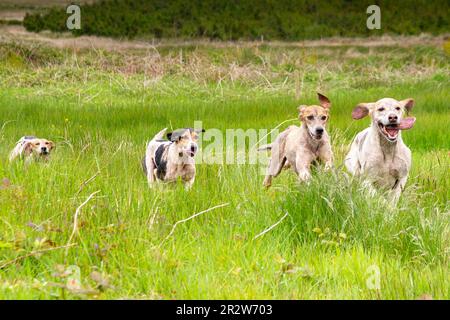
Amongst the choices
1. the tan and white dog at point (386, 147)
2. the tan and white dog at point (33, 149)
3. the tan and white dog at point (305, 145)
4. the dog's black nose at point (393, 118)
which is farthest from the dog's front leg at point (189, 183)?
the tan and white dog at point (33, 149)

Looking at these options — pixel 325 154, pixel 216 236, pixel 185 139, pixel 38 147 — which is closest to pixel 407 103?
pixel 325 154

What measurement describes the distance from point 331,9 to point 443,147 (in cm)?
A: 3039

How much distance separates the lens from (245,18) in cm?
4119

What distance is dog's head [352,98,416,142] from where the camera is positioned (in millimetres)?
7637

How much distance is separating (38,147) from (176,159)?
2.29 metres

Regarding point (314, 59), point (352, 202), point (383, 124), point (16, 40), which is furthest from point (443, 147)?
point (16, 40)

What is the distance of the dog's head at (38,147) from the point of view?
1018cm

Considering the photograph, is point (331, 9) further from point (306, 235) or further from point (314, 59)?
point (306, 235)

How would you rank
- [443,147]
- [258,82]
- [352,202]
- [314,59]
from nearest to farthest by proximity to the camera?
[352,202] → [443,147] → [258,82] → [314,59]

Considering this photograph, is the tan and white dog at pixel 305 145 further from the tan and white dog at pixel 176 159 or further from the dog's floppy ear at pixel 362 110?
the tan and white dog at pixel 176 159

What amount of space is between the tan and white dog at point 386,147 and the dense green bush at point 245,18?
93.1ft

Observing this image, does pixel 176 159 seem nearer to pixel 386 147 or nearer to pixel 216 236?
pixel 386 147

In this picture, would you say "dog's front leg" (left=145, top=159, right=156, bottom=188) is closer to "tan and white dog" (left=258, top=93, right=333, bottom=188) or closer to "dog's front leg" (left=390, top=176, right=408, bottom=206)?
"tan and white dog" (left=258, top=93, right=333, bottom=188)

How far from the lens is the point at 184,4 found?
41344mm
